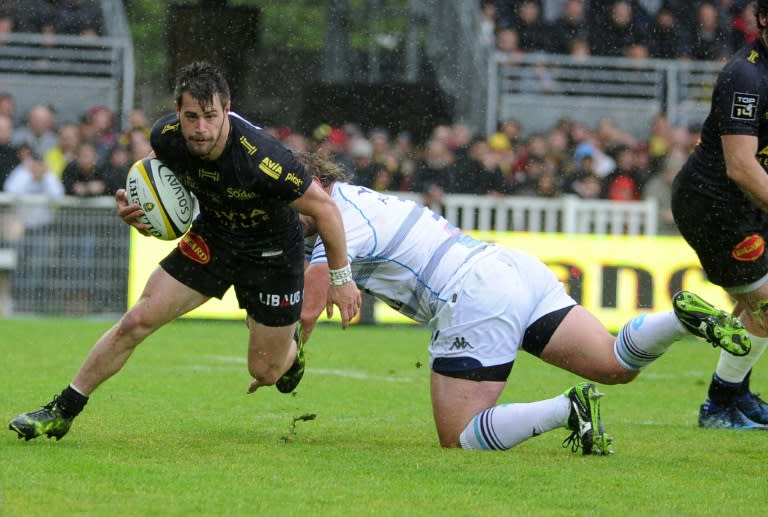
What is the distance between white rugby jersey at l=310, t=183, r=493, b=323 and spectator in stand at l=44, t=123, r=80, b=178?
9.51 meters

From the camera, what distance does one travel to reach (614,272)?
14.5 meters

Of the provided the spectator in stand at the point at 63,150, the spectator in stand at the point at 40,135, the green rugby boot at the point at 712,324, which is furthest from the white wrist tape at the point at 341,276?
the spectator in stand at the point at 40,135

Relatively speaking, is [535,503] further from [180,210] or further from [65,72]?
[65,72]

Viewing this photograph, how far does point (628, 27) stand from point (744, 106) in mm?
13817

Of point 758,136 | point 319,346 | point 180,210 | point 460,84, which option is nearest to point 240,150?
point 180,210

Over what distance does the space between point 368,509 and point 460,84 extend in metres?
16.4

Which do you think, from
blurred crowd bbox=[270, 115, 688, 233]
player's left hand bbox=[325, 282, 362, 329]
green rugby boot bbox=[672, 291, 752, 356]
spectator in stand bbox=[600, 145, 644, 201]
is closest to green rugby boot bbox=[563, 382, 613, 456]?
green rugby boot bbox=[672, 291, 752, 356]

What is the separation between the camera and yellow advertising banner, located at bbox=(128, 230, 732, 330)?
14.3 metres

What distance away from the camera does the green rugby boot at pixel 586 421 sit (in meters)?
5.72

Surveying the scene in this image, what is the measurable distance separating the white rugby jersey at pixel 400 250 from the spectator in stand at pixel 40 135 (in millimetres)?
10418

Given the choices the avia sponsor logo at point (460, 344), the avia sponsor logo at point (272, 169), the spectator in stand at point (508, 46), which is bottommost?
the avia sponsor logo at point (460, 344)

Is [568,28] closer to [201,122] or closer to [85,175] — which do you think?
[85,175]

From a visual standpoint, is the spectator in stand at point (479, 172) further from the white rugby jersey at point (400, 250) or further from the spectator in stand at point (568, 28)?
the white rugby jersey at point (400, 250)

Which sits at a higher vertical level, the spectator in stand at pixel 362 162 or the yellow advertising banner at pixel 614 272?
the spectator in stand at pixel 362 162
